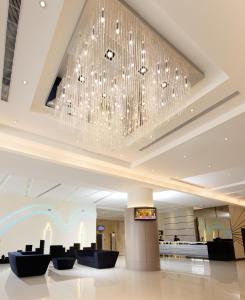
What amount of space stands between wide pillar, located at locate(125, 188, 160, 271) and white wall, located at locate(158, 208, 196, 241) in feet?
31.2

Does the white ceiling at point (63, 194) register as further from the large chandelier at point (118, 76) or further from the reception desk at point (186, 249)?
the large chandelier at point (118, 76)

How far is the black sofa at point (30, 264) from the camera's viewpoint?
28.4 feet

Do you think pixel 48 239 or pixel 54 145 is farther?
pixel 48 239

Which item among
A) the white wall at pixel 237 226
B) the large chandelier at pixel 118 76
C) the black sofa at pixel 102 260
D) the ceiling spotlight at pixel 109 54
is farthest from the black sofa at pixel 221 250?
the ceiling spotlight at pixel 109 54

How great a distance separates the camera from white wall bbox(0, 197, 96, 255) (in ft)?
46.1

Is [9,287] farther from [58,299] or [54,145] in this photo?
[54,145]

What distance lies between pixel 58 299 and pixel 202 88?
5532 mm

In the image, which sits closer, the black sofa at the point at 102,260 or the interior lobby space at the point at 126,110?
the interior lobby space at the point at 126,110

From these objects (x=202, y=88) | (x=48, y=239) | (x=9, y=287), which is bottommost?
(x=9, y=287)

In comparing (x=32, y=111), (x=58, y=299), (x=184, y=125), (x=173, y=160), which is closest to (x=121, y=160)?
(x=173, y=160)

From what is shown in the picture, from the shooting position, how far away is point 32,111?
5488 mm

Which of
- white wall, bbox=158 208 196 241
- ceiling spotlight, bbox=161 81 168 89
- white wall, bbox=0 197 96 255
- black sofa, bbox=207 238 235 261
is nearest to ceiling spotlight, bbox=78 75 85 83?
ceiling spotlight, bbox=161 81 168 89

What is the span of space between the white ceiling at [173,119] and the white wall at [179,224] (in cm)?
970

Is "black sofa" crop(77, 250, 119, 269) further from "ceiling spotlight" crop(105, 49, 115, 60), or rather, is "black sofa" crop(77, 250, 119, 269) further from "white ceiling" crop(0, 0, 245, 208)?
"ceiling spotlight" crop(105, 49, 115, 60)
